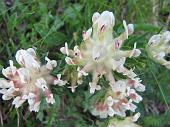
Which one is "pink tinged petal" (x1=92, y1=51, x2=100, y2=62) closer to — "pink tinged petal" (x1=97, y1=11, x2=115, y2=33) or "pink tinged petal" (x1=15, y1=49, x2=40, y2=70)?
"pink tinged petal" (x1=97, y1=11, x2=115, y2=33)

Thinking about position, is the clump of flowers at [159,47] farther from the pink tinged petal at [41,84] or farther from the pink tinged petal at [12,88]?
the pink tinged petal at [12,88]

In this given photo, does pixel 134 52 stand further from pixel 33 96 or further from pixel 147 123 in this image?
pixel 147 123

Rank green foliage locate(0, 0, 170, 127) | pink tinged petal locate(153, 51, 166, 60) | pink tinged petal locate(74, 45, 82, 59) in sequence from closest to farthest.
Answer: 1. pink tinged petal locate(74, 45, 82, 59)
2. pink tinged petal locate(153, 51, 166, 60)
3. green foliage locate(0, 0, 170, 127)

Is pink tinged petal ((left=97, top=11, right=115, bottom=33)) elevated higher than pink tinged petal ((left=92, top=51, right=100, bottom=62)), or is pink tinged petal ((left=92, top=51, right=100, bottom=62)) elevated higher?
pink tinged petal ((left=97, top=11, right=115, bottom=33))

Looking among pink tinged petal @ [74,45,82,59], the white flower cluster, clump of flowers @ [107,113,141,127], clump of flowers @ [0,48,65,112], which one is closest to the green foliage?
clump of flowers @ [107,113,141,127]

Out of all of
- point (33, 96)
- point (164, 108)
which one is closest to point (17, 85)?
point (33, 96)

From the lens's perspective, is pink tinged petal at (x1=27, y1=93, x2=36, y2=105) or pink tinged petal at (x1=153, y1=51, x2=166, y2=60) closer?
pink tinged petal at (x1=27, y1=93, x2=36, y2=105)
